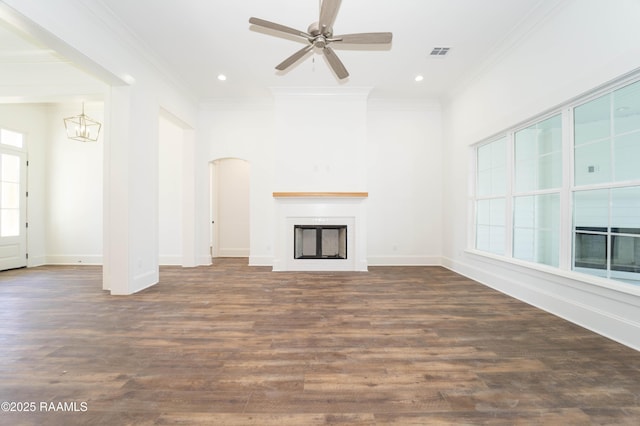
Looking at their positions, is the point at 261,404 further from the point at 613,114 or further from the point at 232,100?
the point at 232,100

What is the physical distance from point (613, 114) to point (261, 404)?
362 cm

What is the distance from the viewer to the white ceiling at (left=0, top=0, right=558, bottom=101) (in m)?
2.91

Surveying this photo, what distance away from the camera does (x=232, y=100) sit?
5379 millimetres

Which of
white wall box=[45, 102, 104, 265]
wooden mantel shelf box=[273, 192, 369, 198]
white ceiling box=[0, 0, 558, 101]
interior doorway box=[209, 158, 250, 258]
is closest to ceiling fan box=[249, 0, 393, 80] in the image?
white ceiling box=[0, 0, 558, 101]

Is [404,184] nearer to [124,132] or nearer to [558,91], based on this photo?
[558,91]

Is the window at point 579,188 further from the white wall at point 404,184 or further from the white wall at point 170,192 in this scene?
the white wall at point 170,192

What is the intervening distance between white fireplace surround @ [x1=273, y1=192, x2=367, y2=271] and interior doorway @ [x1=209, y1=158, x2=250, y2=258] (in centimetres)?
182

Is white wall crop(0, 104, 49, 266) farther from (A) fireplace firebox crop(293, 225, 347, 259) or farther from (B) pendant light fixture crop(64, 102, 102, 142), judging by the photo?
(A) fireplace firebox crop(293, 225, 347, 259)

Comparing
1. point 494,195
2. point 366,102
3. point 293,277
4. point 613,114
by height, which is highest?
point 366,102

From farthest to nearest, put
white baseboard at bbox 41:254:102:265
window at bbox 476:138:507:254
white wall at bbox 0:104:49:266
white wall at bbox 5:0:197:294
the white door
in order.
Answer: white baseboard at bbox 41:254:102:265, white wall at bbox 0:104:49:266, the white door, window at bbox 476:138:507:254, white wall at bbox 5:0:197:294

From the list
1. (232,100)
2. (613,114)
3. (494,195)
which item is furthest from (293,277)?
(613,114)

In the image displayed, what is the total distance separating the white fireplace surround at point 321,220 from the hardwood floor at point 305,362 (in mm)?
1620

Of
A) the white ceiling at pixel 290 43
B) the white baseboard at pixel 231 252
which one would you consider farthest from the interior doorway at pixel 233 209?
the white ceiling at pixel 290 43

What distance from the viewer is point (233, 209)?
255 inches
